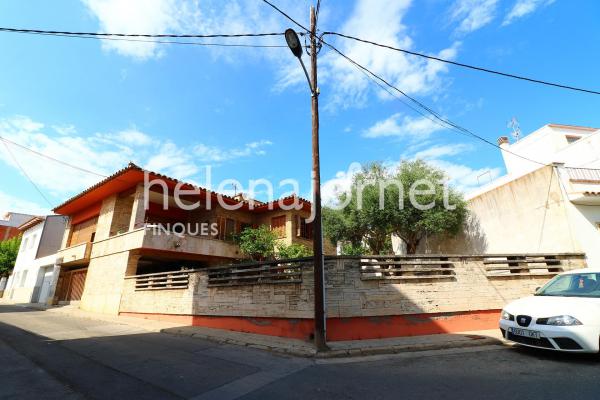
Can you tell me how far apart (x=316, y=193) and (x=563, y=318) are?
5056mm

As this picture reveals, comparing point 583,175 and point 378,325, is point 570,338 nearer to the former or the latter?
point 378,325

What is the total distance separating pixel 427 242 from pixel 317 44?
10929mm

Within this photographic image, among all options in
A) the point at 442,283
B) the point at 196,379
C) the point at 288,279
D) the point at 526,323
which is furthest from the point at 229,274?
the point at 526,323

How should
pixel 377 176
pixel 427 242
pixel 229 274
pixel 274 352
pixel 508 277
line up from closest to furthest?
1. pixel 274 352
2. pixel 508 277
3. pixel 229 274
4. pixel 377 176
5. pixel 427 242

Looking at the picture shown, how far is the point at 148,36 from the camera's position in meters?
7.22

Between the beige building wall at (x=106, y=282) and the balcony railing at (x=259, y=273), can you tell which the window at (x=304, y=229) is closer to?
the balcony railing at (x=259, y=273)

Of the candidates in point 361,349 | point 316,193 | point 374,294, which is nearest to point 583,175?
point 374,294

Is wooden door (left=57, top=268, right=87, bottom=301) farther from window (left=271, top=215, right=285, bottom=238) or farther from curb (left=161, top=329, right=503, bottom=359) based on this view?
curb (left=161, top=329, right=503, bottom=359)

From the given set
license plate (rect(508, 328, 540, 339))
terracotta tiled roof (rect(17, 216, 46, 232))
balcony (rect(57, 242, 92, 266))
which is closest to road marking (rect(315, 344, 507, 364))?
license plate (rect(508, 328, 540, 339))

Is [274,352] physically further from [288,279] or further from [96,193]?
[96,193]

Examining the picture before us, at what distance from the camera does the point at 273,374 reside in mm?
4879

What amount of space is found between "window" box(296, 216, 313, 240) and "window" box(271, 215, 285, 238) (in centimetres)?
95

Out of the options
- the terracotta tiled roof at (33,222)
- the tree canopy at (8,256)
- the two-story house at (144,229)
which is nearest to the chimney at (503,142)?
the two-story house at (144,229)

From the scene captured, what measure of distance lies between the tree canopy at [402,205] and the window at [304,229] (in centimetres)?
369
